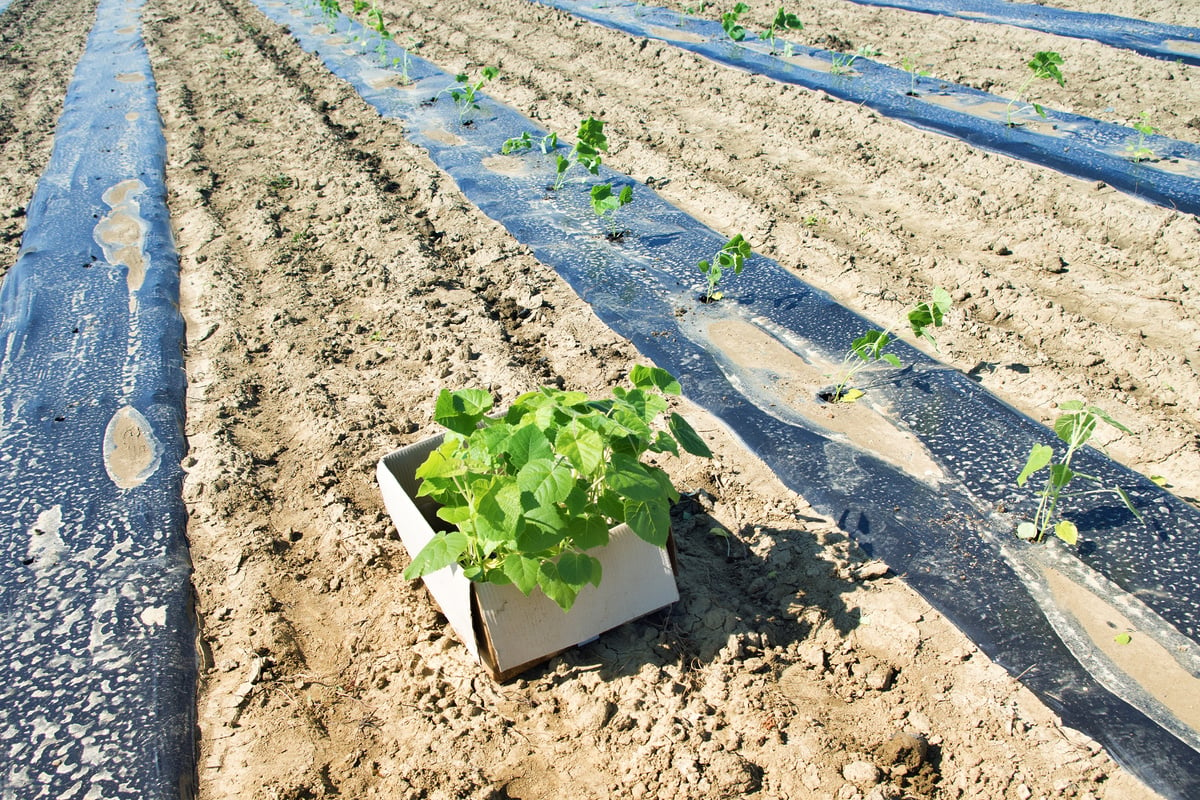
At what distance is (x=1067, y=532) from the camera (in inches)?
101

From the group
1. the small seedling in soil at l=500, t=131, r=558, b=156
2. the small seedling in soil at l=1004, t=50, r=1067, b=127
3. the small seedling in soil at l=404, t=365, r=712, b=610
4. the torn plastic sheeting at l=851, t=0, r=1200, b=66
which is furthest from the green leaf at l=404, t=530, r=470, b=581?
the torn plastic sheeting at l=851, t=0, r=1200, b=66

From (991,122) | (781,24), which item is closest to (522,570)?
(991,122)

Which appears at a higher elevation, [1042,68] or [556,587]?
[1042,68]

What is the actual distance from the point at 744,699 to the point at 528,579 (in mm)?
720

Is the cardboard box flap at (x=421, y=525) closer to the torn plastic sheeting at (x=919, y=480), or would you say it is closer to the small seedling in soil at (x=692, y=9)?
the torn plastic sheeting at (x=919, y=480)

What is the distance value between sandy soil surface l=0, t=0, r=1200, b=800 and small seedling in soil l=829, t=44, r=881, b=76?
0.74 meters

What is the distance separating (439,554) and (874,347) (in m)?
2.07

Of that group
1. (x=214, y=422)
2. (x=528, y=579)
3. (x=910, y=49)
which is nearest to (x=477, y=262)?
(x=214, y=422)

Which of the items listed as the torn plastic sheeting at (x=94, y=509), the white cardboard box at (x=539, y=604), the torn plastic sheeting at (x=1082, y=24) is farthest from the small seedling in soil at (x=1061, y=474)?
the torn plastic sheeting at (x=1082, y=24)

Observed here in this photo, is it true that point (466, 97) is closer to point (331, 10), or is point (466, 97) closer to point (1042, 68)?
point (1042, 68)

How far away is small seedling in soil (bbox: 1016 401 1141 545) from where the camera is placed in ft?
8.05

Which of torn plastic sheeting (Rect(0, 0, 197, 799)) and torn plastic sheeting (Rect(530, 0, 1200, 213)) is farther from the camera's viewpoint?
torn plastic sheeting (Rect(530, 0, 1200, 213))

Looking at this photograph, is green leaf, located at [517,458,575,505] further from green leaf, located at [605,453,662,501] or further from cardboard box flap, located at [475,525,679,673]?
cardboard box flap, located at [475,525,679,673]

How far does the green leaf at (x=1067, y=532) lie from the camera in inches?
101
